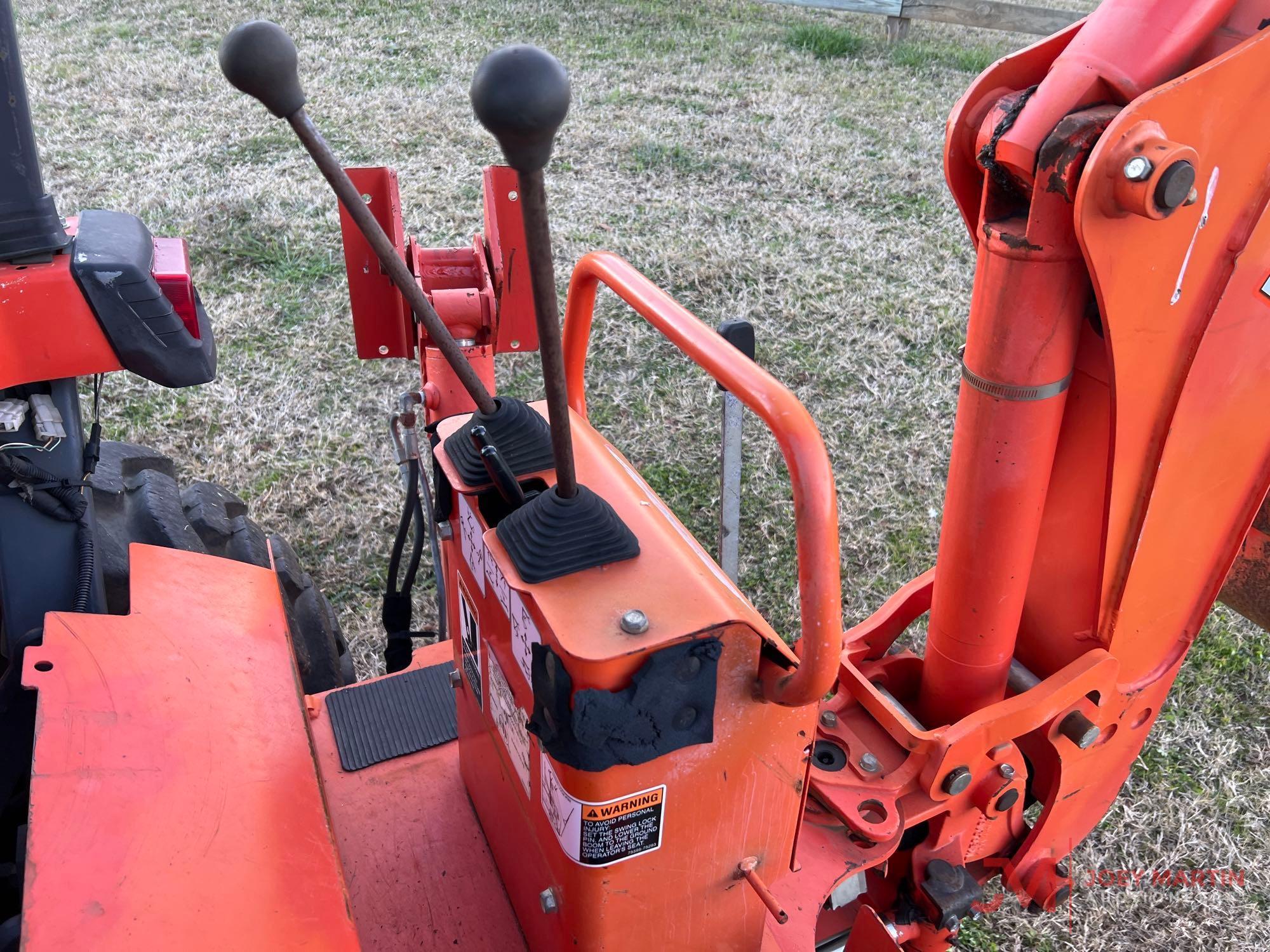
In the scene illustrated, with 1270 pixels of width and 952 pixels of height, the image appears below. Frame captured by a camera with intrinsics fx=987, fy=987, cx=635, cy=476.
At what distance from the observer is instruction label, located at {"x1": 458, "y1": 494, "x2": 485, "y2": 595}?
131 cm

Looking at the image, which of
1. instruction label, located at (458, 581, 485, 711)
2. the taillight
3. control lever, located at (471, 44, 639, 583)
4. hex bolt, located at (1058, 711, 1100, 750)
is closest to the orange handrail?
control lever, located at (471, 44, 639, 583)

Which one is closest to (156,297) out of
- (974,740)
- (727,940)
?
(727,940)

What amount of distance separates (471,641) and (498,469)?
1.46 feet

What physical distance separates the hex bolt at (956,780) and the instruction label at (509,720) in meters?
0.71

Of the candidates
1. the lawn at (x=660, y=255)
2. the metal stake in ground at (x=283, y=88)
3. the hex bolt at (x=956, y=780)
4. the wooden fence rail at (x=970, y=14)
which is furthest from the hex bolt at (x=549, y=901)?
the wooden fence rail at (x=970, y=14)

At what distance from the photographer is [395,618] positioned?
2.10m

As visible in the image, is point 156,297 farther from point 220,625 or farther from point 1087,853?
point 1087,853

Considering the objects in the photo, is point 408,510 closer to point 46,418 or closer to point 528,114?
point 46,418

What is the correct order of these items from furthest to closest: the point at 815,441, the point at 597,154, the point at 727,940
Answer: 1. the point at 597,154
2. the point at 727,940
3. the point at 815,441

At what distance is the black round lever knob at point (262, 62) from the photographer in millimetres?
890

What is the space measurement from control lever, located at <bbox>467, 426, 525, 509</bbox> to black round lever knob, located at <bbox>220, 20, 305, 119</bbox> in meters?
0.43

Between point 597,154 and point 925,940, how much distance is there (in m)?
4.74

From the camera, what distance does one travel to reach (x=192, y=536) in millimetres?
1992

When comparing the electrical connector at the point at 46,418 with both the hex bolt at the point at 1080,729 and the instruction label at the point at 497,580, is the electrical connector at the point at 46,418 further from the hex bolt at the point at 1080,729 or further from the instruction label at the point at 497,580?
the hex bolt at the point at 1080,729
